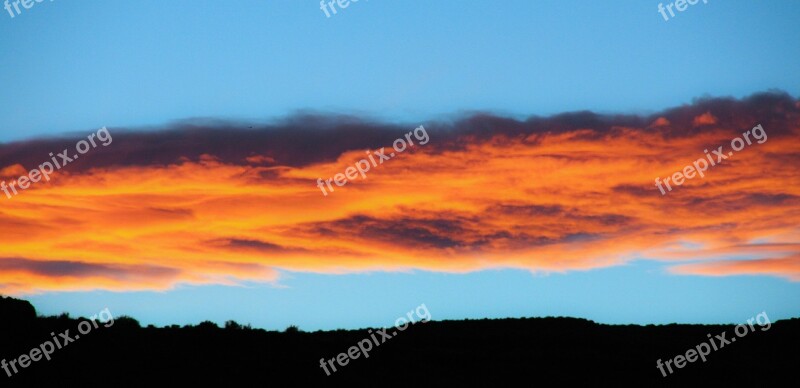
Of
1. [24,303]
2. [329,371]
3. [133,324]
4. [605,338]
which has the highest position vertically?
[24,303]

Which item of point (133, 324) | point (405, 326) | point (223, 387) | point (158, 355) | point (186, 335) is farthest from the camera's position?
point (405, 326)

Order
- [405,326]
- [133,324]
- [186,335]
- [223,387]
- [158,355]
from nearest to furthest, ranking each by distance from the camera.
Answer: [223,387]
[158,355]
[186,335]
[133,324]
[405,326]

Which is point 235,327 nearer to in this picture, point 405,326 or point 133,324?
point 133,324

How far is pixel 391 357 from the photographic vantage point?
36.5m

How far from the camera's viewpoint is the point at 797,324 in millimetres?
43562

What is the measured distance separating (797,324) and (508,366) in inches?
691

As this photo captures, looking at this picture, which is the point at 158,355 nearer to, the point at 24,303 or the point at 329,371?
the point at 329,371

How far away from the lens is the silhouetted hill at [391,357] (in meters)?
31.2

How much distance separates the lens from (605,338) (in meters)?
42.6

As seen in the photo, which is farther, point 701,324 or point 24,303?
point 701,324

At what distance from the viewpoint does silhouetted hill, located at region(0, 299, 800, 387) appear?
102 ft

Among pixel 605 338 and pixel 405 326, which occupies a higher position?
pixel 405 326

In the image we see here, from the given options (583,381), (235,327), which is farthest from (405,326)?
(583,381)

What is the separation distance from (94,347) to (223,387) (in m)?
7.23
